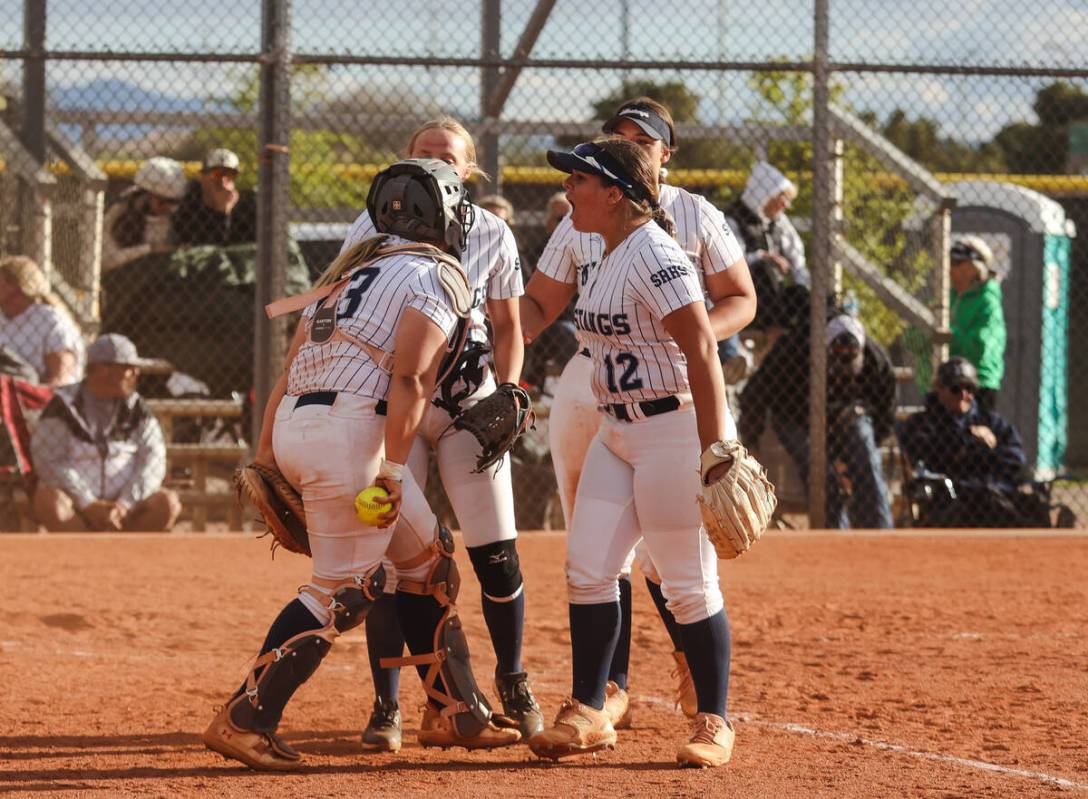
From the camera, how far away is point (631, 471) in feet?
14.8

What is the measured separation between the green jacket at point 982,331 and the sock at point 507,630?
5859 millimetres

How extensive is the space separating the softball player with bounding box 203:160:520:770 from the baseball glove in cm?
75

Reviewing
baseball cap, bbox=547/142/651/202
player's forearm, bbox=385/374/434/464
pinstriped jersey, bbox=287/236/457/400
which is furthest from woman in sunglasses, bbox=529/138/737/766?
player's forearm, bbox=385/374/434/464

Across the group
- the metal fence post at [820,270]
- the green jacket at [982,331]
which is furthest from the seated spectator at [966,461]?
the metal fence post at [820,270]

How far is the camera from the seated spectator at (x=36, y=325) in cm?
930

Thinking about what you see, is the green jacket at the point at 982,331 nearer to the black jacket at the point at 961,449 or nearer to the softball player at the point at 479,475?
the black jacket at the point at 961,449

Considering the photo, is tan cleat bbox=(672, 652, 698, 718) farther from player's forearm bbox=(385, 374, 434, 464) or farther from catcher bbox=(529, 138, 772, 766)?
player's forearm bbox=(385, 374, 434, 464)

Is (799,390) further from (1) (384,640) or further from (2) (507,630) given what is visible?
(1) (384,640)

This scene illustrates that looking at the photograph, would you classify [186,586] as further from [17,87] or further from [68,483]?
[17,87]

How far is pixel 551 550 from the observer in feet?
27.7

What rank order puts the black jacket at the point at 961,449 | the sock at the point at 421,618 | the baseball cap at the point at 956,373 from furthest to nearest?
the black jacket at the point at 961,449 → the baseball cap at the point at 956,373 → the sock at the point at 421,618

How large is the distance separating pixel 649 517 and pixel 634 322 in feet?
1.70

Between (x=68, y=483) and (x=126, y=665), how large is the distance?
2.97 metres

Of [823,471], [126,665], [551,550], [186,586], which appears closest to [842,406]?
[823,471]
